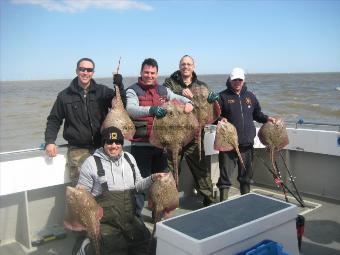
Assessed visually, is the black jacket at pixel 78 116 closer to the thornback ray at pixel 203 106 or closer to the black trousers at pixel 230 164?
the thornback ray at pixel 203 106

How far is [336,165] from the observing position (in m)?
6.19

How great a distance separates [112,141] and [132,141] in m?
1.01

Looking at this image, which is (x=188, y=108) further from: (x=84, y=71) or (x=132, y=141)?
(x=84, y=71)

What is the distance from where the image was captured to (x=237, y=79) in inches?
207

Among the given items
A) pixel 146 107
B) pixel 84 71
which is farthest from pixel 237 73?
pixel 84 71

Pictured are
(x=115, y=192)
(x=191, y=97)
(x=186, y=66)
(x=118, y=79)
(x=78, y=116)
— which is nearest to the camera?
(x=115, y=192)

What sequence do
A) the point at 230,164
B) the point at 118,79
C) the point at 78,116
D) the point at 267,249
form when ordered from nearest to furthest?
1. the point at 267,249
2. the point at 78,116
3. the point at 118,79
4. the point at 230,164

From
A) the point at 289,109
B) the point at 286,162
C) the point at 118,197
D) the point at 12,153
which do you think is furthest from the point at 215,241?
the point at 289,109

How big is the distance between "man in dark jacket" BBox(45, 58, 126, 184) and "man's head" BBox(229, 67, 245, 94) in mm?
1959

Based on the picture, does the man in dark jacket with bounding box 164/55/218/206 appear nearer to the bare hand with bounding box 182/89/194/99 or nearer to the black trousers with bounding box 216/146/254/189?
the bare hand with bounding box 182/89/194/99

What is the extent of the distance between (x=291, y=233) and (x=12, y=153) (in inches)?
132

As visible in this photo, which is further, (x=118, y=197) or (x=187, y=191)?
(x=187, y=191)

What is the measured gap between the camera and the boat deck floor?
4.49 m

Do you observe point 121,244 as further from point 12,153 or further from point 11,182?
point 12,153
